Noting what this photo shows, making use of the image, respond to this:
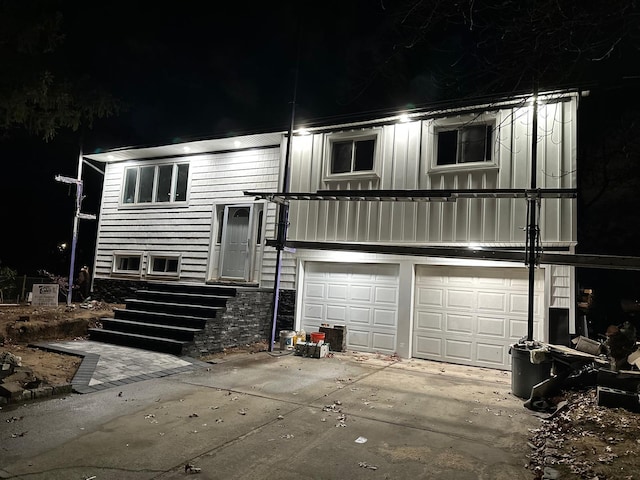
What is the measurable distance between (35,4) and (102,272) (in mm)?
7845

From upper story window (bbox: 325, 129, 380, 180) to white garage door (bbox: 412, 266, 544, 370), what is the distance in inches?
114

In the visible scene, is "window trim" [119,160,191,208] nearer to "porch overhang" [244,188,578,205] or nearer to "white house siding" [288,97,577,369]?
"white house siding" [288,97,577,369]

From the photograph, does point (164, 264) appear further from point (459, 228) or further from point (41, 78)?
point (459, 228)

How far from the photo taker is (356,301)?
408 inches

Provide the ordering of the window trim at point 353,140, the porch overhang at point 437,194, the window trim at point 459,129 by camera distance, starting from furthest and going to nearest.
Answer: the window trim at point 353,140 < the window trim at point 459,129 < the porch overhang at point 437,194

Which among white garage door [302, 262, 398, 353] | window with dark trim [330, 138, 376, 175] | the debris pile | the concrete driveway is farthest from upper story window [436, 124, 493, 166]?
the debris pile

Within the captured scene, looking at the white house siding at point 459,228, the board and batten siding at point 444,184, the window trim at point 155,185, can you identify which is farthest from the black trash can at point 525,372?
the window trim at point 155,185

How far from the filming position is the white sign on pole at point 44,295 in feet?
38.7

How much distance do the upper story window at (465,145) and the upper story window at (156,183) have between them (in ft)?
25.4

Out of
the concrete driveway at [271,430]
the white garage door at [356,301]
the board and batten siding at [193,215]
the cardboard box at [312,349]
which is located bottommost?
the concrete driveway at [271,430]

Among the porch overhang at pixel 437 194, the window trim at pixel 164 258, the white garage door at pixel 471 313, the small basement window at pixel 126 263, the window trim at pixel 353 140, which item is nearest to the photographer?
the porch overhang at pixel 437 194

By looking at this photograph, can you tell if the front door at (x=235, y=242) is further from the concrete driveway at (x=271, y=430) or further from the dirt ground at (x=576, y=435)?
the concrete driveway at (x=271, y=430)

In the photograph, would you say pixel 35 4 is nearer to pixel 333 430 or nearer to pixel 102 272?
pixel 102 272

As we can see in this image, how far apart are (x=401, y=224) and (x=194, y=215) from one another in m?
6.39
